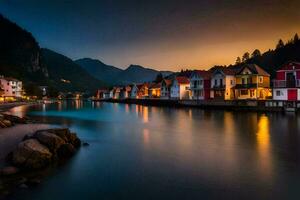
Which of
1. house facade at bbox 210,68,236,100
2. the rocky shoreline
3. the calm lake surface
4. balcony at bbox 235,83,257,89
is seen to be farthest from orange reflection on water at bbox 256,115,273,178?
house facade at bbox 210,68,236,100

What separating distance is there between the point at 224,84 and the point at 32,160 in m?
64.3

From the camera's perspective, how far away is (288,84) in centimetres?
6138

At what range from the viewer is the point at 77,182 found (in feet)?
57.2

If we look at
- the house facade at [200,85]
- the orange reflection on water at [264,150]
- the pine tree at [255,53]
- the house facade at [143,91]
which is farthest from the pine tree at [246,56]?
the orange reflection on water at [264,150]

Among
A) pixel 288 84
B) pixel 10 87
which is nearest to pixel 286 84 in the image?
pixel 288 84

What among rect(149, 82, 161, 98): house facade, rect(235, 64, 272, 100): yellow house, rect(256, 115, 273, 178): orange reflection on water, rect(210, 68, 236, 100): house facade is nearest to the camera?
rect(256, 115, 273, 178): orange reflection on water

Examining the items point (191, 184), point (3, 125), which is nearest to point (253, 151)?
point (191, 184)

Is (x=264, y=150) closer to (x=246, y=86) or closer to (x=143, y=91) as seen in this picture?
(x=246, y=86)

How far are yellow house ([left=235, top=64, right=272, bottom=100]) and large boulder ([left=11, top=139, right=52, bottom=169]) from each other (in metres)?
60.5

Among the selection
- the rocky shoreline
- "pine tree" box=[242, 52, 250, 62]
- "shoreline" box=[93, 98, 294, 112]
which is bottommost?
the rocky shoreline

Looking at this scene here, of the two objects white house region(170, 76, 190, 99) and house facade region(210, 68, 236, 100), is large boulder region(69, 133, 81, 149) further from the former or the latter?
white house region(170, 76, 190, 99)

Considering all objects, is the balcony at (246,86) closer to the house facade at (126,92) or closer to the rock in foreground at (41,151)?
the rock in foreground at (41,151)

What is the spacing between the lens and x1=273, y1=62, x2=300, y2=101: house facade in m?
60.7

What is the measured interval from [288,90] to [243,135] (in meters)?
32.5
